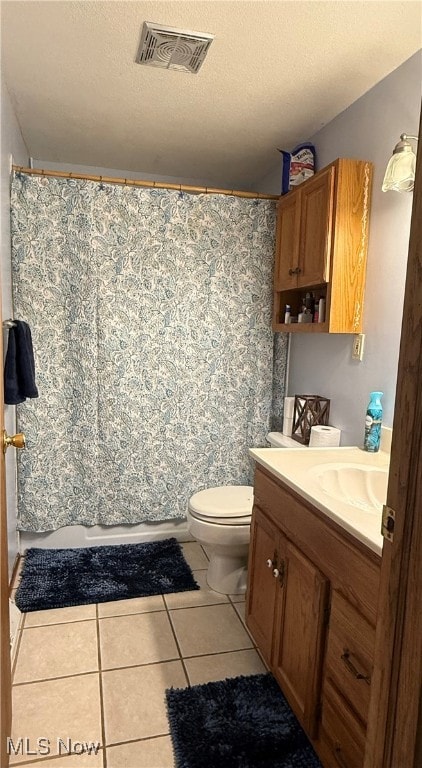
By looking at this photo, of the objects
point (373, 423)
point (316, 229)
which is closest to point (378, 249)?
point (316, 229)

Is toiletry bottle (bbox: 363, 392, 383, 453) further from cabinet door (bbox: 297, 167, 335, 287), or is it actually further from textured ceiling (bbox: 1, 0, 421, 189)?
textured ceiling (bbox: 1, 0, 421, 189)

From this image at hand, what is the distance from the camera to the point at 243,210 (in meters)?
2.52

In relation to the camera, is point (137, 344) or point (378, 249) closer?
point (378, 249)

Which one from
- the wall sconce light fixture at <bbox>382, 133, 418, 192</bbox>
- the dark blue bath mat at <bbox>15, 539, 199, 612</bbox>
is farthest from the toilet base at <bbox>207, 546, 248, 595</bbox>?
the wall sconce light fixture at <bbox>382, 133, 418, 192</bbox>

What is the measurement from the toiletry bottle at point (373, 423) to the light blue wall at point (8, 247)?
→ 5.13 ft

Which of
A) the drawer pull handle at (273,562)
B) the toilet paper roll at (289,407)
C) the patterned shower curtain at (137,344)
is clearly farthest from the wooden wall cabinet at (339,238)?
the drawer pull handle at (273,562)

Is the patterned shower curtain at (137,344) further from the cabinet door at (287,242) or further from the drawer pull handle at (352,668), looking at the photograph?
the drawer pull handle at (352,668)

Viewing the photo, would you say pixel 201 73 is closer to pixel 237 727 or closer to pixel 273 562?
pixel 273 562

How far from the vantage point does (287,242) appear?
7.66 ft

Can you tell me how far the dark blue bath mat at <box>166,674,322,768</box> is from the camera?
1347 millimetres

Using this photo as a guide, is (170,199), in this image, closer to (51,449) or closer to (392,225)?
(392,225)

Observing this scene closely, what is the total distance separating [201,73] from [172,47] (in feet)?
0.59

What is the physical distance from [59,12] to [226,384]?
1.80 meters

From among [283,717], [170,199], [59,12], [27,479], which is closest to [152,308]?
[170,199]
